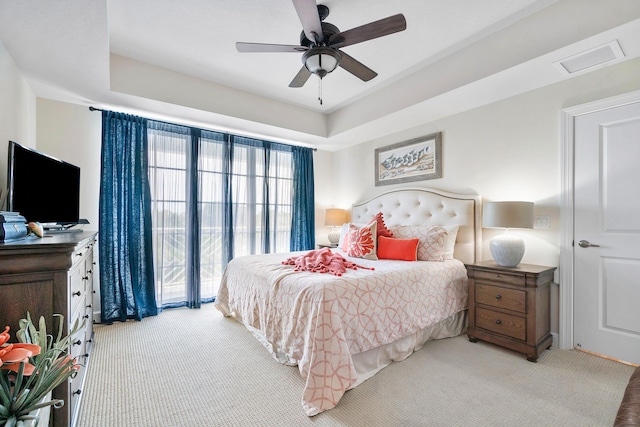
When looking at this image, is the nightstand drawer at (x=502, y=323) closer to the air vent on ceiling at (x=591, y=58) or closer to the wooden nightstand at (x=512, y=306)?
the wooden nightstand at (x=512, y=306)

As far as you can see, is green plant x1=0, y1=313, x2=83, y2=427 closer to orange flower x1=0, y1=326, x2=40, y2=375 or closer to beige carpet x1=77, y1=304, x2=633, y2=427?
orange flower x1=0, y1=326, x2=40, y2=375

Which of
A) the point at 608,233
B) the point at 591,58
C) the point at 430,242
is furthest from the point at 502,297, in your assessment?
the point at 591,58

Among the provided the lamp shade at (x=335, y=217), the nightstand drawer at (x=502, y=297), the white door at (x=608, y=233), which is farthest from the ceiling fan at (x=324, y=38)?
the lamp shade at (x=335, y=217)

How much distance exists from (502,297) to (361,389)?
58.8 inches

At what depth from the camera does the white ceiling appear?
6.52 ft

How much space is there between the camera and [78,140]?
3.15m

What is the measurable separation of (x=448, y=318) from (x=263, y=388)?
6.06 ft

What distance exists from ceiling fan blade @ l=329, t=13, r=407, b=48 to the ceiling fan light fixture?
6cm

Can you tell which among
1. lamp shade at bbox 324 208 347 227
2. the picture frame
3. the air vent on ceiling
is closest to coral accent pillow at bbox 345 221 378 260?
the picture frame

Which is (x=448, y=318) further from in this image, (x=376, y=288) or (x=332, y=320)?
(x=332, y=320)

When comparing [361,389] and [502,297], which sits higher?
[502,297]

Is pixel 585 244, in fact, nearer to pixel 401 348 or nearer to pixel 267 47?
pixel 401 348

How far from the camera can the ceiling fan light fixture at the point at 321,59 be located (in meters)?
2.07

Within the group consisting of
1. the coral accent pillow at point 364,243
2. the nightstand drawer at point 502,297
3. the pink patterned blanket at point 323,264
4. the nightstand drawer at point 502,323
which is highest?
the coral accent pillow at point 364,243
